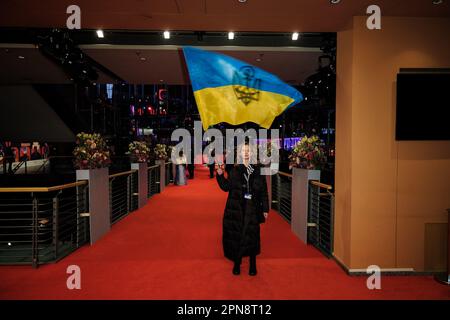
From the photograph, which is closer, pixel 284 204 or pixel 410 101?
pixel 410 101

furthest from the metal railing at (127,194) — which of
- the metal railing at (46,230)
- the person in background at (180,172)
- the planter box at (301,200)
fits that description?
the person in background at (180,172)

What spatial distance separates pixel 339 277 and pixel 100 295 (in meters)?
2.91

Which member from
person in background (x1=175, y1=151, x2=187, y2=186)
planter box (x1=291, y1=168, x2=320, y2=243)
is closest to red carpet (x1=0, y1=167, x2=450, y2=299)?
planter box (x1=291, y1=168, x2=320, y2=243)

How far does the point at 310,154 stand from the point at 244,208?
203 cm

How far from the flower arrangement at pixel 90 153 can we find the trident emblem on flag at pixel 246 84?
3.03 metres

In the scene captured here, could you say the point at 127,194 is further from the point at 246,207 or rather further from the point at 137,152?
the point at 246,207

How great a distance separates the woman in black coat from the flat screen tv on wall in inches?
79.2

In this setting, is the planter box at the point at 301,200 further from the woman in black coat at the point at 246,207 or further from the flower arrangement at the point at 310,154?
the woman in black coat at the point at 246,207

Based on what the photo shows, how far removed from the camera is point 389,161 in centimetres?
435

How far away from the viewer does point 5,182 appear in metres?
7.90

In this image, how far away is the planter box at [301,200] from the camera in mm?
5691

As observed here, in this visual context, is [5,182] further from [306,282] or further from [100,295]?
[306,282]
